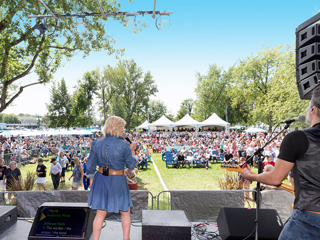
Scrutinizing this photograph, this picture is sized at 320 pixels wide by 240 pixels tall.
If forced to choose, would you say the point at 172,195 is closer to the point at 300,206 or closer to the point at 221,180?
the point at 221,180

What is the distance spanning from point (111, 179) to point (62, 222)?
131cm

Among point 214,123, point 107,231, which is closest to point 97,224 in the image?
point 107,231

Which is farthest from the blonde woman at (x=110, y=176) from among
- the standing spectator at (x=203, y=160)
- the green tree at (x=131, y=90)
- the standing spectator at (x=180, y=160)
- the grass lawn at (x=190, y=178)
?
the green tree at (x=131, y=90)

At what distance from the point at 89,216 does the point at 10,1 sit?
8.87m

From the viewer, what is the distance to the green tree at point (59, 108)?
47562 mm

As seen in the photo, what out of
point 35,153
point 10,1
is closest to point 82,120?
point 35,153

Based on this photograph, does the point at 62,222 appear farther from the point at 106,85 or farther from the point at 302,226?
the point at 106,85

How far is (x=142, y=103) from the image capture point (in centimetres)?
5047

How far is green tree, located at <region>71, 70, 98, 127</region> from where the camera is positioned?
160ft

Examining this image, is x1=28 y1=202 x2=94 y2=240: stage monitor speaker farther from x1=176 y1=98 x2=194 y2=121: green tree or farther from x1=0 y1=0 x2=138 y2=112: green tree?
x1=176 y1=98 x2=194 y2=121: green tree

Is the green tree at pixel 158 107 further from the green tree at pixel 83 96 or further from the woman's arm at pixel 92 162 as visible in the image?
the woman's arm at pixel 92 162

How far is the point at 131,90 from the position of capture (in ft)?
162

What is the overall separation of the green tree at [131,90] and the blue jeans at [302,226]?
46844 millimetres

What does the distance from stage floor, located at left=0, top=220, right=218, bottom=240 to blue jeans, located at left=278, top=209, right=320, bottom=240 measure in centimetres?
258
